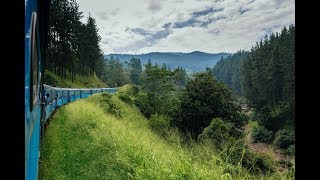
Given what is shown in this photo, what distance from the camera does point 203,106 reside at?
25.0 m

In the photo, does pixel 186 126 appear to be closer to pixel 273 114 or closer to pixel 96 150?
pixel 96 150

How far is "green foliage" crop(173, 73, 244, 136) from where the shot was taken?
24.8 m

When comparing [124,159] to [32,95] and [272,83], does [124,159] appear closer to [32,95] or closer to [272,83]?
[32,95]

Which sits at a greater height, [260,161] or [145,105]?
[260,161]

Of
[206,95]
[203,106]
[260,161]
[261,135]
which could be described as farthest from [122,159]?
[261,135]

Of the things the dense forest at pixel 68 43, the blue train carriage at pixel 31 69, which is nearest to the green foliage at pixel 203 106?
the dense forest at pixel 68 43

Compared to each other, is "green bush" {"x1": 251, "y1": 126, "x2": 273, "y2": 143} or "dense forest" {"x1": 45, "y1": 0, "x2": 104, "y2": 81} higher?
"dense forest" {"x1": 45, "y1": 0, "x2": 104, "y2": 81}

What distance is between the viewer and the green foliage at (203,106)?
24.8 metres

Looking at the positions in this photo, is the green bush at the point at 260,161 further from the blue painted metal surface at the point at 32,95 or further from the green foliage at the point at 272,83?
the green foliage at the point at 272,83

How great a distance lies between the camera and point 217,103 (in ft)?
83.4

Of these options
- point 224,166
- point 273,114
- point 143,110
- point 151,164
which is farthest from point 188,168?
point 273,114

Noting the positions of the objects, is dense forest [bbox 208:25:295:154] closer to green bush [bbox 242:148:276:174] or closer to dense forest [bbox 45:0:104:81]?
dense forest [bbox 45:0:104:81]

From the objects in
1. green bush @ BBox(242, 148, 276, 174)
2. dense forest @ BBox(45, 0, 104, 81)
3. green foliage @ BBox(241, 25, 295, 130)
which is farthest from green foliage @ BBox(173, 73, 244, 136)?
green foliage @ BBox(241, 25, 295, 130)
